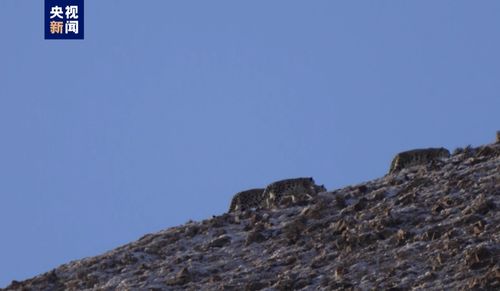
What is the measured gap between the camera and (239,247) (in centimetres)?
3247

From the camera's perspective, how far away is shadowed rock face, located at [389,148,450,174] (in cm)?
3844

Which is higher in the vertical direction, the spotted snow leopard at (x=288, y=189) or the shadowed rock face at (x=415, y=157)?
the shadowed rock face at (x=415, y=157)

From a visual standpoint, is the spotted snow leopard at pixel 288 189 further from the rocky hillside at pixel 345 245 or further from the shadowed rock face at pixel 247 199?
the rocky hillside at pixel 345 245

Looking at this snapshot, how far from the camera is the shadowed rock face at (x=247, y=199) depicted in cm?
3941

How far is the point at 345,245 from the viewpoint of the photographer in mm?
29641

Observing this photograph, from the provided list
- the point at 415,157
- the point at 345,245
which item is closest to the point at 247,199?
the point at 415,157

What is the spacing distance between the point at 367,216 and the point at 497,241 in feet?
18.1

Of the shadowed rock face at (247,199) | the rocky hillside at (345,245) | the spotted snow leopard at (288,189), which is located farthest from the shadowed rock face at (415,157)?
the shadowed rock face at (247,199)

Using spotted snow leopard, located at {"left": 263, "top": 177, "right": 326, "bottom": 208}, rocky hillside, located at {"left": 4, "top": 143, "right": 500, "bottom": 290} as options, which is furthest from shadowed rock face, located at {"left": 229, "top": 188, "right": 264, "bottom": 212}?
rocky hillside, located at {"left": 4, "top": 143, "right": 500, "bottom": 290}

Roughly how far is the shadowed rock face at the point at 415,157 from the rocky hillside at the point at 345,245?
1767 mm

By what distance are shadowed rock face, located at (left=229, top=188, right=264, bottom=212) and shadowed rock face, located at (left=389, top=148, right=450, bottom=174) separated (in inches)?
148

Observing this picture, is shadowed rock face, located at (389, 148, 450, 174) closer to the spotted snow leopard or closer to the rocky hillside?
the rocky hillside

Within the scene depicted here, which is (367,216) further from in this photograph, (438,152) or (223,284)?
(438,152)

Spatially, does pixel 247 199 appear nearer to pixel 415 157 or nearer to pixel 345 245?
pixel 415 157
